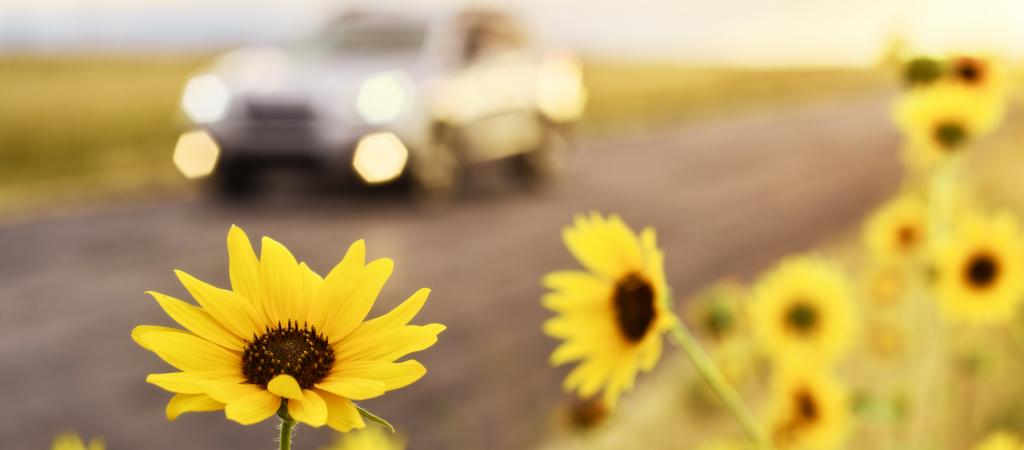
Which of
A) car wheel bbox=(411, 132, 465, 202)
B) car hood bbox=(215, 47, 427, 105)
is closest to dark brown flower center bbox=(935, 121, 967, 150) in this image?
car hood bbox=(215, 47, 427, 105)

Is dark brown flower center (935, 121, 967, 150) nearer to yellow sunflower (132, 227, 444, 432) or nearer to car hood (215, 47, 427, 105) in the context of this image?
yellow sunflower (132, 227, 444, 432)

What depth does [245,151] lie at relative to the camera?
9.35m

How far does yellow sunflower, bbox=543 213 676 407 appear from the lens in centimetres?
133

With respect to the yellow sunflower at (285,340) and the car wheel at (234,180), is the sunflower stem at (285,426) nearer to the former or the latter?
the yellow sunflower at (285,340)

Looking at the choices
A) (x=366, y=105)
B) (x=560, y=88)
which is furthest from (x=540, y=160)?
(x=366, y=105)

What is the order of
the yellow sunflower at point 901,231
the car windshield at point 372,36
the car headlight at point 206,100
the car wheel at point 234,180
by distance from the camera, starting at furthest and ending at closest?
the car windshield at point 372,36 < the car wheel at point 234,180 < the car headlight at point 206,100 < the yellow sunflower at point 901,231

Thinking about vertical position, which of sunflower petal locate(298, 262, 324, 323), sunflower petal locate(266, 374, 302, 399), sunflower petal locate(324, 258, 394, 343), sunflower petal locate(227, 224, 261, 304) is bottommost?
sunflower petal locate(266, 374, 302, 399)

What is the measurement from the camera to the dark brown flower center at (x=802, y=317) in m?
2.53

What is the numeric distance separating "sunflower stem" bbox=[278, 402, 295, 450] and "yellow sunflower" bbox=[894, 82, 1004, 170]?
156 centimetres

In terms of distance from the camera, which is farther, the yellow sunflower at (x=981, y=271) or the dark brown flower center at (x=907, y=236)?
the dark brown flower center at (x=907, y=236)

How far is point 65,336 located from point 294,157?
10.7 feet

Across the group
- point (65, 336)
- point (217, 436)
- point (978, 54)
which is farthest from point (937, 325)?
point (65, 336)

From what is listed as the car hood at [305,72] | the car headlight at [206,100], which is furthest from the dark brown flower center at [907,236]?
the car headlight at [206,100]

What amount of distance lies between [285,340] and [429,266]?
268 inches
